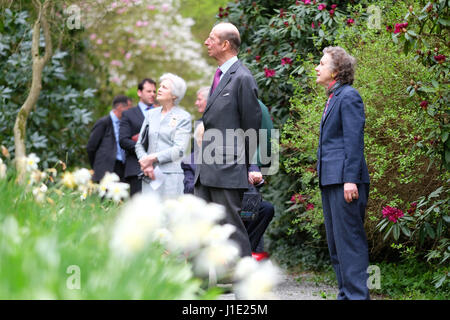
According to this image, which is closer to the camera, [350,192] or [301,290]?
[350,192]

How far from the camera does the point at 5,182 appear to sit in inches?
177

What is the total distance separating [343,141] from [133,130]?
4.05 metres

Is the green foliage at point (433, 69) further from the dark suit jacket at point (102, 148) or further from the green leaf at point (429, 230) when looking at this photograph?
the dark suit jacket at point (102, 148)

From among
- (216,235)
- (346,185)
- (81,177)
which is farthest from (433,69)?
(216,235)

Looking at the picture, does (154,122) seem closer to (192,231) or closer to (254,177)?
(254,177)

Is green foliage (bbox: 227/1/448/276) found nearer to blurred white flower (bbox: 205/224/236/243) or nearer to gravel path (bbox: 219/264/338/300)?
gravel path (bbox: 219/264/338/300)

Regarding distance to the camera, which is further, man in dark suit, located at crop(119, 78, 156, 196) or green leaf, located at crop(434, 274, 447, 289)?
man in dark suit, located at crop(119, 78, 156, 196)

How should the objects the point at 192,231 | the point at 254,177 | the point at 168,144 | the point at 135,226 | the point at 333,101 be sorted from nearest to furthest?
the point at 135,226, the point at 192,231, the point at 333,101, the point at 254,177, the point at 168,144

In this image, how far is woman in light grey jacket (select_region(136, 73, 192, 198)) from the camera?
6.94 metres

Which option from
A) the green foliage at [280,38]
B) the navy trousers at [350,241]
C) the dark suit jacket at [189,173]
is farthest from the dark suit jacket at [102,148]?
the navy trousers at [350,241]

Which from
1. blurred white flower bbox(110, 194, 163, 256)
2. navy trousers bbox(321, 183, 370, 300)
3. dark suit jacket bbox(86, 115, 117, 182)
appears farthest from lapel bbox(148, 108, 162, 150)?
blurred white flower bbox(110, 194, 163, 256)

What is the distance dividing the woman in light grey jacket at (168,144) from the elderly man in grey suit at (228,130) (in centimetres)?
162

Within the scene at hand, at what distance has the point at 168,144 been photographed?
279 inches

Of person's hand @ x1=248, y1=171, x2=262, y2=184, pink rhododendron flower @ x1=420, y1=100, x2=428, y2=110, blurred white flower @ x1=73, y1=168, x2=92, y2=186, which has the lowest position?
blurred white flower @ x1=73, y1=168, x2=92, y2=186
